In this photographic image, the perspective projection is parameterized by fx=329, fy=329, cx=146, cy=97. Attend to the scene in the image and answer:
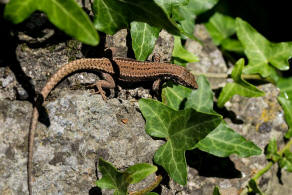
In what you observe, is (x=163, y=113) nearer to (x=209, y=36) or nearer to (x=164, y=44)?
(x=164, y=44)

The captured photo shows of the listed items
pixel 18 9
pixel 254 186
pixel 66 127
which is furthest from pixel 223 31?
pixel 18 9

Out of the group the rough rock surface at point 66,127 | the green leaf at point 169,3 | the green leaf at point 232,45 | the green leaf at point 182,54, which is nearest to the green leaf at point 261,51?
the green leaf at point 232,45

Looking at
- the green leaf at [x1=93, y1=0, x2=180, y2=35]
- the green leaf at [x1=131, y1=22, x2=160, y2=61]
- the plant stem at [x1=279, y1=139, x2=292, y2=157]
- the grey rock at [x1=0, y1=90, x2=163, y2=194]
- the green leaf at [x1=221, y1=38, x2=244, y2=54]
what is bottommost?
the plant stem at [x1=279, y1=139, x2=292, y2=157]

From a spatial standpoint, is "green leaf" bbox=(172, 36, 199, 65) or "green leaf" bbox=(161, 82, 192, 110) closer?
"green leaf" bbox=(161, 82, 192, 110)

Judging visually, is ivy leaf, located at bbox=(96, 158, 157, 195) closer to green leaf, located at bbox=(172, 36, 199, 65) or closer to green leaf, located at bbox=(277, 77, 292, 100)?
green leaf, located at bbox=(172, 36, 199, 65)

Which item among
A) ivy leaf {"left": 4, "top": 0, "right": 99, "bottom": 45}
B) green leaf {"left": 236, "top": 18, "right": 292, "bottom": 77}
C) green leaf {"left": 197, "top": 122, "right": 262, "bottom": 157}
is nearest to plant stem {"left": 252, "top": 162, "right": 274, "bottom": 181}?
green leaf {"left": 197, "top": 122, "right": 262, "bottom": 157}

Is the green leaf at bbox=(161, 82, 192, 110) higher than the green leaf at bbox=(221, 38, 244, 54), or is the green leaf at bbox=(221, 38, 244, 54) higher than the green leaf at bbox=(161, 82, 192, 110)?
the green leaf at bbox=(221, 38, 244, 54)

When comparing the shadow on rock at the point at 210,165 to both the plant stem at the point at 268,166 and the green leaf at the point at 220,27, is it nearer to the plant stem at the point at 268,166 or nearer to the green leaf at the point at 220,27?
the plant stem at the point at 268,166
